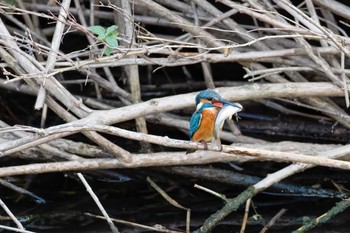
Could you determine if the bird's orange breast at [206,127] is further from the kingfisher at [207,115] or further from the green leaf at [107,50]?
the green leaf at [107,50]

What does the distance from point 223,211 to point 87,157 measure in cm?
95

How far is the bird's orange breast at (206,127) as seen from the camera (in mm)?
3373

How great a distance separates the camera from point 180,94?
15.0 ft

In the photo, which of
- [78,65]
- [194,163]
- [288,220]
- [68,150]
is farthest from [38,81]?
[288,220]

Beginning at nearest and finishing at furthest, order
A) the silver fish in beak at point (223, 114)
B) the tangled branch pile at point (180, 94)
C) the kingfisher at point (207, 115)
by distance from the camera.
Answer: the silver fish in beak at point (223, 114) < the kingfisher at point (207, 115) < the tangled branch pile at point (180, 94)

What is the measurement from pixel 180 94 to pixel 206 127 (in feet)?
3.84

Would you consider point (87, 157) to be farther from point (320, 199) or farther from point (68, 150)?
point (320, 199)

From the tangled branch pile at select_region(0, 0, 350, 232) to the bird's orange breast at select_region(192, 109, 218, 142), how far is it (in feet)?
0.79

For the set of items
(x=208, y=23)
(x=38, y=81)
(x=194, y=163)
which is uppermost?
(x=208, y=23)

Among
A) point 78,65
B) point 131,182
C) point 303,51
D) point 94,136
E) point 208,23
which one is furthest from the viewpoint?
point 131,182

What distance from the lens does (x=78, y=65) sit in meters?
Answer: 3.52

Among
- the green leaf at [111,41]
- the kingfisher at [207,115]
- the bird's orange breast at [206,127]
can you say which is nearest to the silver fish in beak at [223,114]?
the kingfisher at [207,115]

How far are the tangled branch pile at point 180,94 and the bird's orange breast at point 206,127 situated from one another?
0.24 m

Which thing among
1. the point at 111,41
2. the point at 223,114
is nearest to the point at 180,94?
the point at 111,41
